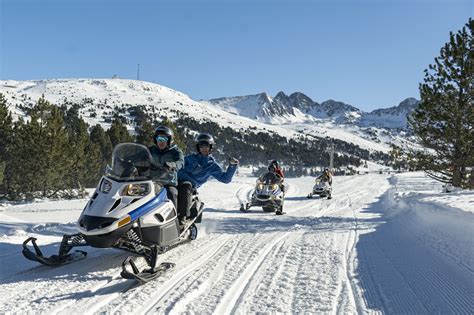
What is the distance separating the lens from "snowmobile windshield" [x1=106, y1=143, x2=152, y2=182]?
17.4ft

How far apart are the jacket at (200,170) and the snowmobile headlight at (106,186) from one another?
2.79 m

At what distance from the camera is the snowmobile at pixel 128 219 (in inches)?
187

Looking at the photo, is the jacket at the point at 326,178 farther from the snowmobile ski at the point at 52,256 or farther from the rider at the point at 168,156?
the snowmobile ski at the point at 52,256

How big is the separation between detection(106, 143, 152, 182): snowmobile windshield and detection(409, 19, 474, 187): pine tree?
45.8 feet

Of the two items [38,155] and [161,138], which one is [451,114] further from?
[38,155]

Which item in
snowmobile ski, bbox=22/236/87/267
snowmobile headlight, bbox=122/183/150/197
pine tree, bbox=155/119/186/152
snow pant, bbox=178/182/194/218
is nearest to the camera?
snowmobile ski, bbox=22/236/87/267

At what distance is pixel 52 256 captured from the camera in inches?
206

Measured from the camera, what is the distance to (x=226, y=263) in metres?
5.66

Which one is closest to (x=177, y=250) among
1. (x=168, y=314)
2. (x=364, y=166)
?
(x=168, y=314)

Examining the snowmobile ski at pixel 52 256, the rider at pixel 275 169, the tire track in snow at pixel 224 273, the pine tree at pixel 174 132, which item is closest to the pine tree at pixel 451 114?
the rider at pixel 275 169

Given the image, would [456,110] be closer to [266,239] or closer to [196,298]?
[266,239]

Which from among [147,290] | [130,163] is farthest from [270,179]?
[147,290]

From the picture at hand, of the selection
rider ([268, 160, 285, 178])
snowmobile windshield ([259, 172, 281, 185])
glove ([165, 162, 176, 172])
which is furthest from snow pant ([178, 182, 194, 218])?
rider ([268, 160, 285, 178])

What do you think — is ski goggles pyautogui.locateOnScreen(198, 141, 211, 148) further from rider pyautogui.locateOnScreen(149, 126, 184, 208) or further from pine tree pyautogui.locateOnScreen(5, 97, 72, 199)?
pine tree pyautogui.locateOnScreen(5, 97, 72, 199)
